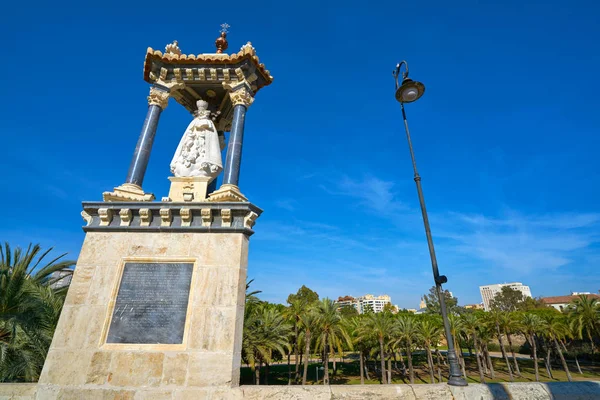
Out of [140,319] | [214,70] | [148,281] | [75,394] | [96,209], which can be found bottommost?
[75,394]

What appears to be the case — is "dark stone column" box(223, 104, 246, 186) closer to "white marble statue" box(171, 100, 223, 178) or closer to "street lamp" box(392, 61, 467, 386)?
"white marble statue" box(171, 100, 223, 178)

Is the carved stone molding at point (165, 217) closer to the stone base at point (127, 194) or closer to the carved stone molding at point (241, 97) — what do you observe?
the stone base at point (127, 194)

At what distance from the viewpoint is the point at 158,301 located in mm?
5828

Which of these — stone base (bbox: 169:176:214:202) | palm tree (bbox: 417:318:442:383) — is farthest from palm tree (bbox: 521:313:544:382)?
stone base (bbox: 169:176:214:202)

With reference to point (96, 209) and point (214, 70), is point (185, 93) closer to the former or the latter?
point (214, 70)

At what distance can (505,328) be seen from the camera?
139 ft

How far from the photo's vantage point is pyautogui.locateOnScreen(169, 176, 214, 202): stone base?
738 cm

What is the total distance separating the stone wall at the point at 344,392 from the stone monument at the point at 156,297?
0.10 feet

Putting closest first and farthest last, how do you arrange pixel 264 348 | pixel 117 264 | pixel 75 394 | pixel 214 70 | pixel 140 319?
pixel 75 394 → pixel 140 319 → pixel 117 264 → pixel 214 70 → pixel 264 348

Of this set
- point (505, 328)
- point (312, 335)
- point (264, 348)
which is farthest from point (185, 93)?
point (505, 328)

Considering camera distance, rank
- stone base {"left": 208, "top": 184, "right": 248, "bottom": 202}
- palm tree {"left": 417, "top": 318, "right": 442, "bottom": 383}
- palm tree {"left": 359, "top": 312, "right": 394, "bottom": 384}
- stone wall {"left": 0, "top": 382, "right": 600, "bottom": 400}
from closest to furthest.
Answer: stone wall {"left": 0, "top": 382, "right": 600, "bottom": 400} < stone base {"left": 208, "top": 184, "right": 248, "bottom": 202} < palm tree {"left": 359, "top": 312, "right": 394, "bottom": 384} < palm tree {"left": 417, "top": 318, "right": 442, "bottom": 383}

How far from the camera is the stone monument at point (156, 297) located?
17.0 ft

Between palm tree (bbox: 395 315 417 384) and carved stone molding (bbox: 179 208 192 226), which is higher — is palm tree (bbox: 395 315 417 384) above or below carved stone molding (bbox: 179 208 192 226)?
below

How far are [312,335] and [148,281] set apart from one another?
96.4 ft
